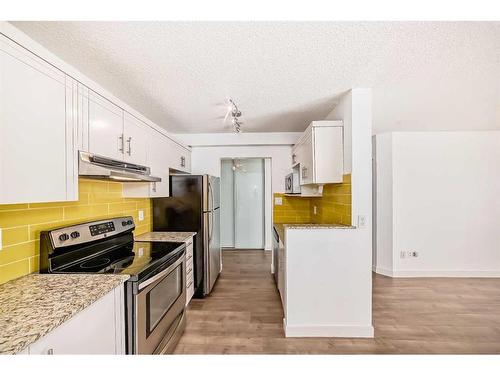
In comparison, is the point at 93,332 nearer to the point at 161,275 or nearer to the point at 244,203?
the point at 161,275

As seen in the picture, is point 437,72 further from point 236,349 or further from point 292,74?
point 236,349

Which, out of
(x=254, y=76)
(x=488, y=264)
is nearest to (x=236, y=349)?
(x=254, y=76)

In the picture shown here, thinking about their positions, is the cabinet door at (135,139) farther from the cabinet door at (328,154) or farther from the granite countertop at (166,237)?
the cabinet door at (328,154)

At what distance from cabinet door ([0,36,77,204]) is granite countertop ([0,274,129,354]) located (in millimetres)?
474

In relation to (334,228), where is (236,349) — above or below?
below

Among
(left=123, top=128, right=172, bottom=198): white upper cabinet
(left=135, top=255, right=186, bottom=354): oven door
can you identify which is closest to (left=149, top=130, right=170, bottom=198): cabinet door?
(left=123, top=128, right=172, bottom=198): white upper cabinet

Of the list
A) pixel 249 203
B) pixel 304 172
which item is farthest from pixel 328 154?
pixel 249 203

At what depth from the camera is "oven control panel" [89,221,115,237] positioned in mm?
1848

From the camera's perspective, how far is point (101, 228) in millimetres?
1948

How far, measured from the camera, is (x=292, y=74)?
74.9 inches

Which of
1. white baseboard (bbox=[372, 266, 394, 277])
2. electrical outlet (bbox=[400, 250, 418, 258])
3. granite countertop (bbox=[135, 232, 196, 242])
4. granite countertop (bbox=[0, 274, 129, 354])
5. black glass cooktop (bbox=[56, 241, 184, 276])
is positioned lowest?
white baseboard (bbox=[372, 266, 394, 277])

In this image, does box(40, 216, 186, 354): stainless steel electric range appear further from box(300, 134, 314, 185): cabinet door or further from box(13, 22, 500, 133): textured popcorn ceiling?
box(300, 134, 314, 185): cabinet door

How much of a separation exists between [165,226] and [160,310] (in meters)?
1.47
